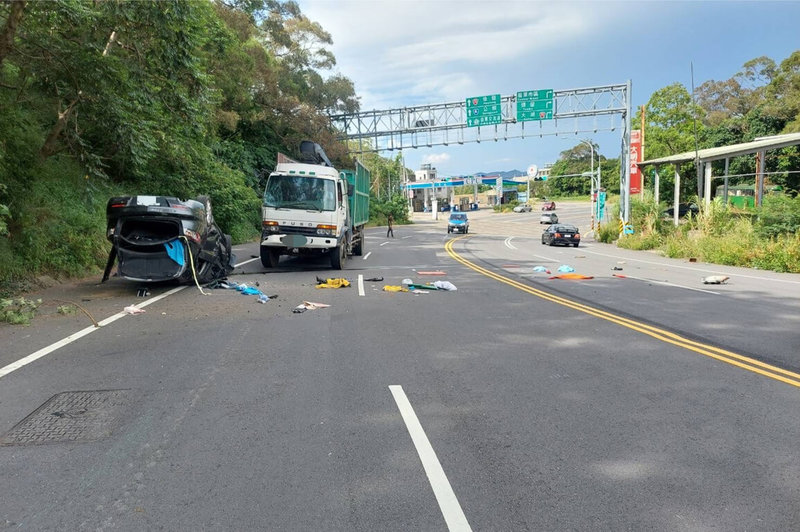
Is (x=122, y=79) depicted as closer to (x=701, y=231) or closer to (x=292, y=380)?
(x=292, y=380)

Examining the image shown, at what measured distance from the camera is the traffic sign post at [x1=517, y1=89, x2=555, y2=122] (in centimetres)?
3601

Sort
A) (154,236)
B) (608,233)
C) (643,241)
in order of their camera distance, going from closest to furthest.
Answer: (154,236) < (643,241) < (608,233)

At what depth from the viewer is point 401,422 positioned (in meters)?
4.60

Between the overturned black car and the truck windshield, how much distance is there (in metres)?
3.64

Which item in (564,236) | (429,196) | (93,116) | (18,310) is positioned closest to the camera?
(18,310)

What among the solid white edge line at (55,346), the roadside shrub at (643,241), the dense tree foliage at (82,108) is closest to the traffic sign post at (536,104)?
the roadside shrub at (643,241)

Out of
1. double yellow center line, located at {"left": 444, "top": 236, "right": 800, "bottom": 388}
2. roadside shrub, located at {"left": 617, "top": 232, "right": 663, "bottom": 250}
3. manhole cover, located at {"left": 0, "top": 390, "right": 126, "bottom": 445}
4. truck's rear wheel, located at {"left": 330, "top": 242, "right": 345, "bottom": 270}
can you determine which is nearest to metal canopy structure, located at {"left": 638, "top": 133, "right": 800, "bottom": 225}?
roadside shrub, located at {"left": 617, "top": 232, "right": 663, "bottom": 250}

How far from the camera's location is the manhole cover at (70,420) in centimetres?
430

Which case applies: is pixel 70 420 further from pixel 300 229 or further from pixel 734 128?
pixel 734 128

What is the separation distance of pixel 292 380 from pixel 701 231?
23.9 m

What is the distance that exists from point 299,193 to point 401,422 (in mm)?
11654

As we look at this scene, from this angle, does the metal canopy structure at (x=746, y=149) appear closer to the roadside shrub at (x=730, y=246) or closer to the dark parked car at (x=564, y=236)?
the roadside shrub at (x=730, y=246)

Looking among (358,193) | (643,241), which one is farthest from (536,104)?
(358,193)

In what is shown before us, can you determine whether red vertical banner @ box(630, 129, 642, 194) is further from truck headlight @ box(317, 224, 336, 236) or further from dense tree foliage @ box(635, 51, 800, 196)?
truck headlight @ box(317, 224, 336, 236)
